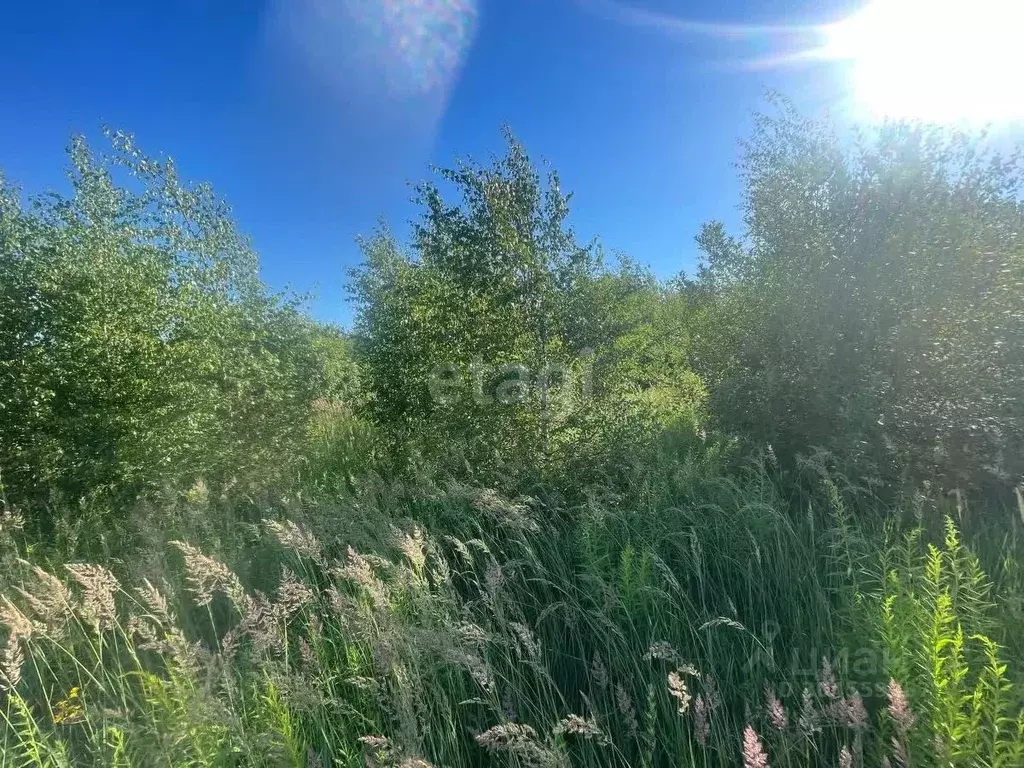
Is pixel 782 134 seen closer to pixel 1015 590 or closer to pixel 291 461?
pixel 1015 590

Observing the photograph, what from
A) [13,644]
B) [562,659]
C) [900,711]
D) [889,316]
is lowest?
[562,659]

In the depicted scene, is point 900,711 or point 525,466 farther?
point 525,466

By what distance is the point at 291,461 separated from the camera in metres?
7.43

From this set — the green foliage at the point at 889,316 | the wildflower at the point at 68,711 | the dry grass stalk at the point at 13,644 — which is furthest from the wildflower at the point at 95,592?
the green foliage at the point at 889,316

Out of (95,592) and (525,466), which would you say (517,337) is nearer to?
(525,466)

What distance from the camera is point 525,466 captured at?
5375mm

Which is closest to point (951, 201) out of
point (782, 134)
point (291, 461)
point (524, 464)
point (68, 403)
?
point (782, 134)

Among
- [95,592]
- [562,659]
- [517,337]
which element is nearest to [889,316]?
[517,337]

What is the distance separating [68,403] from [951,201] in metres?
9.45

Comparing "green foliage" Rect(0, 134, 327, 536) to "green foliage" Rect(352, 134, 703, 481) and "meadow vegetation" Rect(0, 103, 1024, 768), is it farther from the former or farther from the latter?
"green foliage" Rect(352, 134, 703, 481)

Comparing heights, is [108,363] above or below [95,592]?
above

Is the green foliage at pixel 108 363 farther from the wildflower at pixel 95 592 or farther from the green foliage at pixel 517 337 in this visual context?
the wildflower at pixel 95 592

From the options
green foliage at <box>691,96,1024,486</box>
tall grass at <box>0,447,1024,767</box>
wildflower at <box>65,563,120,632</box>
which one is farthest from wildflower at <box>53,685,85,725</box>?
green foliage at <box>691,96,1024,486</box>

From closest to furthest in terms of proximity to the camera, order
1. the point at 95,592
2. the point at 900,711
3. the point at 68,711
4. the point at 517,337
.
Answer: the point at 900,711 → the point at 95,592 → the point at 68,711 → the point at 517,337
